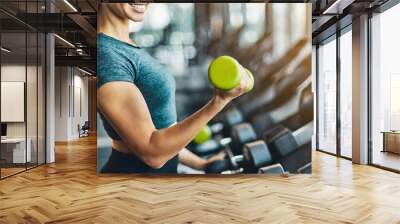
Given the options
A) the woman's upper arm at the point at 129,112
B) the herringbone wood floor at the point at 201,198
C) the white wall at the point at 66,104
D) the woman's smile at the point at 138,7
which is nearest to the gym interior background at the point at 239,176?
the herringbone wood floor at the point at 201,198

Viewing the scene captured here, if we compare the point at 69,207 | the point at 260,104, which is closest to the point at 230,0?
the point at 260,104

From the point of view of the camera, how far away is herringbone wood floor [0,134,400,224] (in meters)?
3.98

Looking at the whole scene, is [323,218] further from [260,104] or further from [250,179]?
[260,104]

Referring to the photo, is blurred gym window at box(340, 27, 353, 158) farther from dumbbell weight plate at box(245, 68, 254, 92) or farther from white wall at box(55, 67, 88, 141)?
white wall at box(55, 67, 88, 141)

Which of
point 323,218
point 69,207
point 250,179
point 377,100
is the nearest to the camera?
point 323,218

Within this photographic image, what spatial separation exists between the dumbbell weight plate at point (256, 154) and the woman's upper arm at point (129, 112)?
Answer: 162 cm

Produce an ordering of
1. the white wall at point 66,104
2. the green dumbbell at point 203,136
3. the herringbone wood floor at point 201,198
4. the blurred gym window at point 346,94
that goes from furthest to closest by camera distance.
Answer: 1. the white wall at point 66,104
2. the blurred gym window at point 346,94
3. the green dumbbell at point 203,136
4. the herringbone wood floor at point 201,198

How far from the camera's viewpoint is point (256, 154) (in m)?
6.43

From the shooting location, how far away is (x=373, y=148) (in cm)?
806

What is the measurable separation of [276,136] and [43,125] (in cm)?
508

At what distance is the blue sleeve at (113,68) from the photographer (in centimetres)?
628

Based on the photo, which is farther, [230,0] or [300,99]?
[230,0]

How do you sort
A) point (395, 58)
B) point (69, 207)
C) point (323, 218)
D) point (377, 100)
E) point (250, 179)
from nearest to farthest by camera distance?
point (323, 218), point (69, 207), point (250, 179), point (395, 58), point (377, 100)

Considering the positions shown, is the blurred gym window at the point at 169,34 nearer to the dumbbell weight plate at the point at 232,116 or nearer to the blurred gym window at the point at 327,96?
the dumbbell weight plate at the point at 232,116
